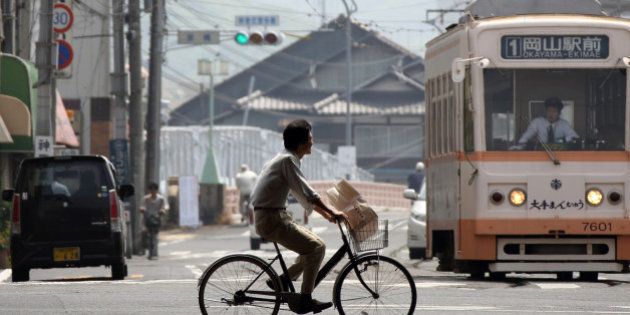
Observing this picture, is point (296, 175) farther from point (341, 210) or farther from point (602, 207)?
point (602, 207)

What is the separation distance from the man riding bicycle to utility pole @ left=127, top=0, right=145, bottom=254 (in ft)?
81.5

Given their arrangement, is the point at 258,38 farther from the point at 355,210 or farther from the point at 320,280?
the point at 355,210

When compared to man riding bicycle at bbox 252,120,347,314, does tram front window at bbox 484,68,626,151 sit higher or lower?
higher

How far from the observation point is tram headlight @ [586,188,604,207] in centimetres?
1950

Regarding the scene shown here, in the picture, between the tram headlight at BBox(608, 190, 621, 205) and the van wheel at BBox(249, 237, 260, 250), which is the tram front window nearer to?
the tram headlight at BBox(608, 190, 621, 205)

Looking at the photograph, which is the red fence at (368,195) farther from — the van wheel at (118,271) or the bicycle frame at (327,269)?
the bicycle frame at (327,269)

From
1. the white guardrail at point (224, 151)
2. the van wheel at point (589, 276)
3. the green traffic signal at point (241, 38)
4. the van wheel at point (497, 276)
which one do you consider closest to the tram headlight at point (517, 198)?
the van wheel at point (497, 276)

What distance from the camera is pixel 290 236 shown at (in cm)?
1265

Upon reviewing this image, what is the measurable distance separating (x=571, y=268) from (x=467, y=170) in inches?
65.7

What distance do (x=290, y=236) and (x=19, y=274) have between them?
10371mm

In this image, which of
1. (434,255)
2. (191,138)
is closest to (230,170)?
(191,138)

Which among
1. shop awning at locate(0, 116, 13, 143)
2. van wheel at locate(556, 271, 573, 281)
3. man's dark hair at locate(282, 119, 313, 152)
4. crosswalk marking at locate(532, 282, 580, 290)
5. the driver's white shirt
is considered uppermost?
shop awning at locate(0, 116, 13, 143)

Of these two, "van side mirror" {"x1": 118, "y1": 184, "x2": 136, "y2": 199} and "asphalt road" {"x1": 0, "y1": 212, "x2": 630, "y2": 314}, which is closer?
"asphalt road" {"x1": 0, "y1": 212, "x2": 630, "y2": 314}

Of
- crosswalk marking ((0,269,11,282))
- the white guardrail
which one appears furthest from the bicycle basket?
the white guardrail
